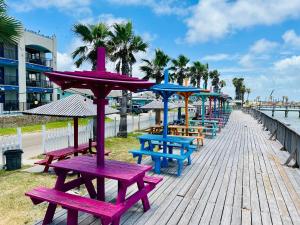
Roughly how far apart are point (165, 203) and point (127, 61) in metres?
11.4

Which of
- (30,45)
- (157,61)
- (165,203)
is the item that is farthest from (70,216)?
(30,45)

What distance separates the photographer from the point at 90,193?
17.5 feet

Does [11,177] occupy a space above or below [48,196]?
below

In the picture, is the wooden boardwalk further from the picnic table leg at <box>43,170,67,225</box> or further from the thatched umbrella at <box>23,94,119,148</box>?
the thatched umbrella at <box>23,94,119,148</box>

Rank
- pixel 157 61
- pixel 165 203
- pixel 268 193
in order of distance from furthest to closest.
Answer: pixel 157 61 → pixel 268 193 → pixel 165 203

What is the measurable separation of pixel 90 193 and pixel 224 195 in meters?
2.86

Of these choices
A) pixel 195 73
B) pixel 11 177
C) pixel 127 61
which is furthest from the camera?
pixel 195 73

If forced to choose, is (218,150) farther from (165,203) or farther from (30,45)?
(30,45)

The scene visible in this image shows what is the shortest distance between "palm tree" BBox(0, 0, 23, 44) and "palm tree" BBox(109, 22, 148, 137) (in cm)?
781

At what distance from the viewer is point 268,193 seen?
238 inches

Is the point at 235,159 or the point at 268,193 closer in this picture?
the point at 268,193

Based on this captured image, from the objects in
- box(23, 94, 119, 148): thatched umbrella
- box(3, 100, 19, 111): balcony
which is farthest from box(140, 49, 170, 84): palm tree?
box(23, 94, 119, 148): thatched umbrella

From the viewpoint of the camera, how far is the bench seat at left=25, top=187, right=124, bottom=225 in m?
3.68

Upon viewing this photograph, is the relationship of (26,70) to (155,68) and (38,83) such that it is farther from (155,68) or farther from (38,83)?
(155,68)
